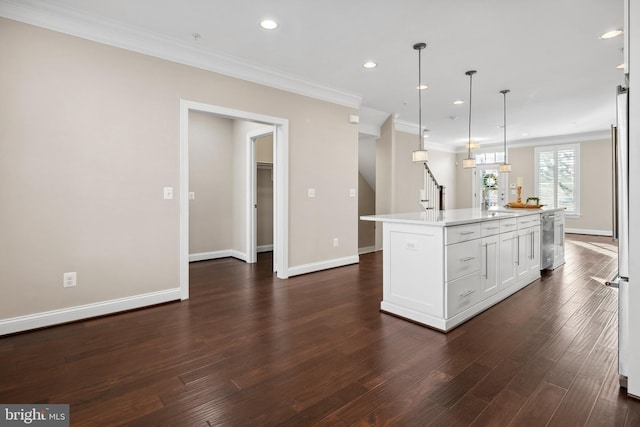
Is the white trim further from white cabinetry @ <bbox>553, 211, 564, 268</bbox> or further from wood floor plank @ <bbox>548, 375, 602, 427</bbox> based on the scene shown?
white cabinetry @ <bbox>553, 211, 564, 268</bbox>

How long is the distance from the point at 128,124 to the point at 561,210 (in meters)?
6.17

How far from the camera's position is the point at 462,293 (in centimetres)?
291

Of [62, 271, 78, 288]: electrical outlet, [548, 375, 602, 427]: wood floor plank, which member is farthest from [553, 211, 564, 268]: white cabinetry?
[62, 271, 78, 288]: electrical outlet

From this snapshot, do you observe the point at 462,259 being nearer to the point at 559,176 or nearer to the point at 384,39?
the point at 384,39

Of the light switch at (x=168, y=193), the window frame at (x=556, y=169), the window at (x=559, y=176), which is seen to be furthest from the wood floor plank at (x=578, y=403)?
the window frame at (x=556, y=169)

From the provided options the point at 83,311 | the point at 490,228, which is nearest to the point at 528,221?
the point at 490,228

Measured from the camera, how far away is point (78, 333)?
272cm

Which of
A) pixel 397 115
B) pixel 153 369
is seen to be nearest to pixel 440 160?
pixel 397 115

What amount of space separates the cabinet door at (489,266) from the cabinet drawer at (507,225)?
176 millimetres

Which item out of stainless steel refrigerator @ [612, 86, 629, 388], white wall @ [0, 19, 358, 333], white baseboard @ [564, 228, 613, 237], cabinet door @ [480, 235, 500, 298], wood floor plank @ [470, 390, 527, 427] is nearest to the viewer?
wood floor plank @ [470, 390, 527, 427]

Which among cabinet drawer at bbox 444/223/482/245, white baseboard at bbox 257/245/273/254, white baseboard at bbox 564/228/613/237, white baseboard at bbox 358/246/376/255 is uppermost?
cabinet drawer at bbox 444/223/482/245

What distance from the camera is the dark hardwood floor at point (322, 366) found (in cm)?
171

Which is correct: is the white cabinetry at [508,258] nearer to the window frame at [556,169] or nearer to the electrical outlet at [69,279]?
the electrical outlet at [69,279]

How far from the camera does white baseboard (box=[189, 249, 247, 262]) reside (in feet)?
18.7
